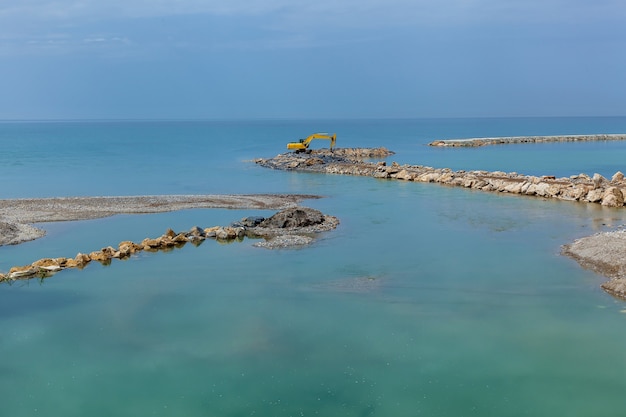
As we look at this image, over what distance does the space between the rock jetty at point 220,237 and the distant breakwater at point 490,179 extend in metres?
12.2

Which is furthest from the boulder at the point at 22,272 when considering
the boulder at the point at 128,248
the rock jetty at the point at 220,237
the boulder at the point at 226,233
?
the boulder at the point at 226,233

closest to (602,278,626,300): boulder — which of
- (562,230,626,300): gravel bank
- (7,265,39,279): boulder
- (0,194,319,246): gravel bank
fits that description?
(562,230,626,300): gravel bank

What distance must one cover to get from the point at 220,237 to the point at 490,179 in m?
18.5

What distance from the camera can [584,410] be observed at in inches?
386

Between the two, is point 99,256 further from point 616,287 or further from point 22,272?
point 616,287

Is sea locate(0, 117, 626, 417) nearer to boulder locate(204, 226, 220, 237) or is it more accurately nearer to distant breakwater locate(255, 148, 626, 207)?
boulder locate(204, 226, 220, 237)

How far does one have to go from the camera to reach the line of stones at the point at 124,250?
56.4ft

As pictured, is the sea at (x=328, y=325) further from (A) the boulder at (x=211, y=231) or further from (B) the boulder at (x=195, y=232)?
(B) the boulder at (x=195, y=232)

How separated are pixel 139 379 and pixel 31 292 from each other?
658 cm

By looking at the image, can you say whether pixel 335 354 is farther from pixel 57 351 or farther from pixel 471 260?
pixel 471 260

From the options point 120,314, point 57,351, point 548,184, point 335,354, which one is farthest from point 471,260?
point 548,184

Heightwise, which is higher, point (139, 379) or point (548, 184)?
point (548, 184)

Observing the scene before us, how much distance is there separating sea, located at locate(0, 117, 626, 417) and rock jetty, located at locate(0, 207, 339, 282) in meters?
0.39

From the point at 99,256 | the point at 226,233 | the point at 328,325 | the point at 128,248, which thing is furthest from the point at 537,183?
the point at 99,256
